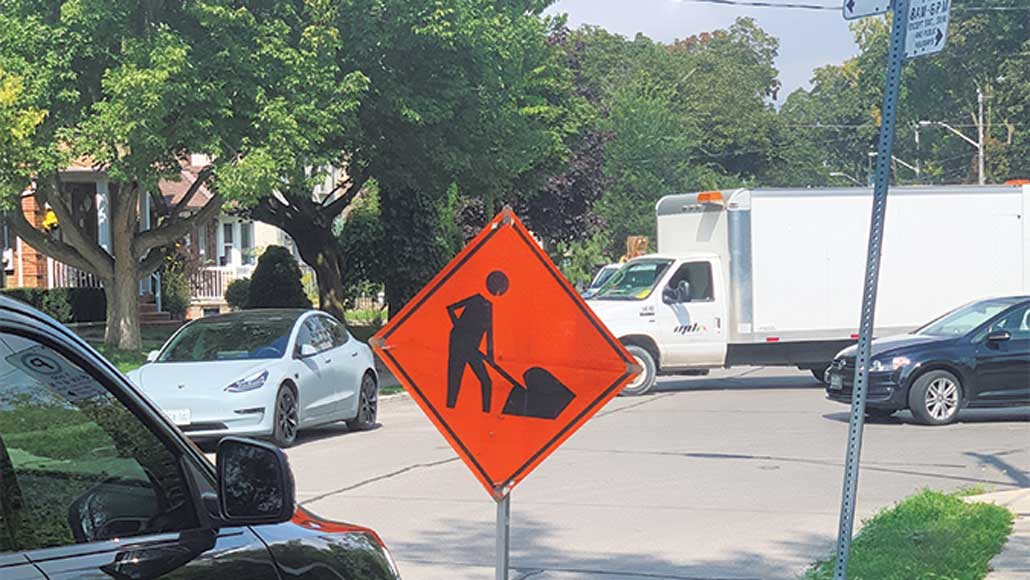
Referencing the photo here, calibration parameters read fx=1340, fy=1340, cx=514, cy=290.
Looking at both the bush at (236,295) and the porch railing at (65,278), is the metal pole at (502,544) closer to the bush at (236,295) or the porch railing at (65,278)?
the porch railing at (65,278)

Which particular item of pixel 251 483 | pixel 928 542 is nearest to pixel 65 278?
pixel 928 542

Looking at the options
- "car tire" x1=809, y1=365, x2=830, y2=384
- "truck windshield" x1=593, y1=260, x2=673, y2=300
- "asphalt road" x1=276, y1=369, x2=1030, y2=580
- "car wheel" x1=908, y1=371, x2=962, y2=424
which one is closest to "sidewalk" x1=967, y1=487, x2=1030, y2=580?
"asphalt road" x1=276, y1=369, x2=1030, y2=580

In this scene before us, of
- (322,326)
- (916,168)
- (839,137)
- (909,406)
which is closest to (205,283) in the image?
(322,326)

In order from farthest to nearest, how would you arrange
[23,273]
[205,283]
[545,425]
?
[205,283], [23,273], [545,425]

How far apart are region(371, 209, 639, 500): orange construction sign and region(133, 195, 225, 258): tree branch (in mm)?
18928

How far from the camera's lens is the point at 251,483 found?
3.03 meters

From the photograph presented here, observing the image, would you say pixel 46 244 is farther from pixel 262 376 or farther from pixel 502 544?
pixel 502 544

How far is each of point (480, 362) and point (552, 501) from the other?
210 inches

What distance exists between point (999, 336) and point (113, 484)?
15131mm

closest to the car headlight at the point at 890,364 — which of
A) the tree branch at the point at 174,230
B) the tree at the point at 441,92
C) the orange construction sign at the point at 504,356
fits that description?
the tree at the point at 441,92

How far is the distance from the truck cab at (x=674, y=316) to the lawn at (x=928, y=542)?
11.1 meters

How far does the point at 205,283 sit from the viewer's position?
133 feet

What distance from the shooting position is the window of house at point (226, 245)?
157ft

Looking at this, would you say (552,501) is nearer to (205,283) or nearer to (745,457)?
(745,457)
